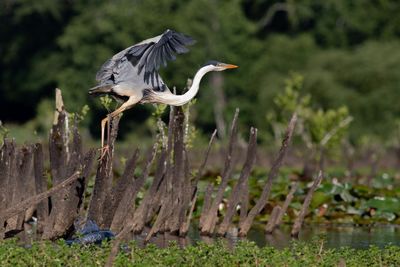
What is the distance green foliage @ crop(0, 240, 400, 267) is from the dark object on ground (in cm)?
85

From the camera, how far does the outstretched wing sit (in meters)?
12.2

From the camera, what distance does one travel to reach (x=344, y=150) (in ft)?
99.0

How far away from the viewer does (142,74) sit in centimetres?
1252

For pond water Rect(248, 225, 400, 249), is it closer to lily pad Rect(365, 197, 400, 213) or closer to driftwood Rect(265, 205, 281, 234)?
driftwood Rect(265, 205, 281, 234)

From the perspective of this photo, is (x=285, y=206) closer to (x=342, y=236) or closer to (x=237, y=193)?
(x=237, y=193)

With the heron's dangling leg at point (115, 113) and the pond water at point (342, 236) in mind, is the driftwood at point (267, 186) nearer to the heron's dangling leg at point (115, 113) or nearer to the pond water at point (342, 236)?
the pond water at point (342, 236)

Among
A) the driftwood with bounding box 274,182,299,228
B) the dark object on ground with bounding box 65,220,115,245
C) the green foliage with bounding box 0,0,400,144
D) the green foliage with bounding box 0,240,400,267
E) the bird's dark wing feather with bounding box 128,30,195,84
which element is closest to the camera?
the green foliage with bounding box 0,240,400,267

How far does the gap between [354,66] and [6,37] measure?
17.5m

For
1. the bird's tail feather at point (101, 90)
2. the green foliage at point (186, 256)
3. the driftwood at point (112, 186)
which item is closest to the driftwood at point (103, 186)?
the driftwood at point (112, 186)

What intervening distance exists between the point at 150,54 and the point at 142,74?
0.28 meters

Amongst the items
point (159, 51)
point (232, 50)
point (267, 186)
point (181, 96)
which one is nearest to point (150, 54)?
point (159, 51)

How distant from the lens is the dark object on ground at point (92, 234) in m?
11.5

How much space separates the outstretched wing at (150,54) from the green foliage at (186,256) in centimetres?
240

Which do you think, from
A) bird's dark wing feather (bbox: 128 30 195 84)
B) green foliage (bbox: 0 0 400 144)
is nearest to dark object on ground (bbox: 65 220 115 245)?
bird's dark wing feather (bbox: 128 30 195 84)
